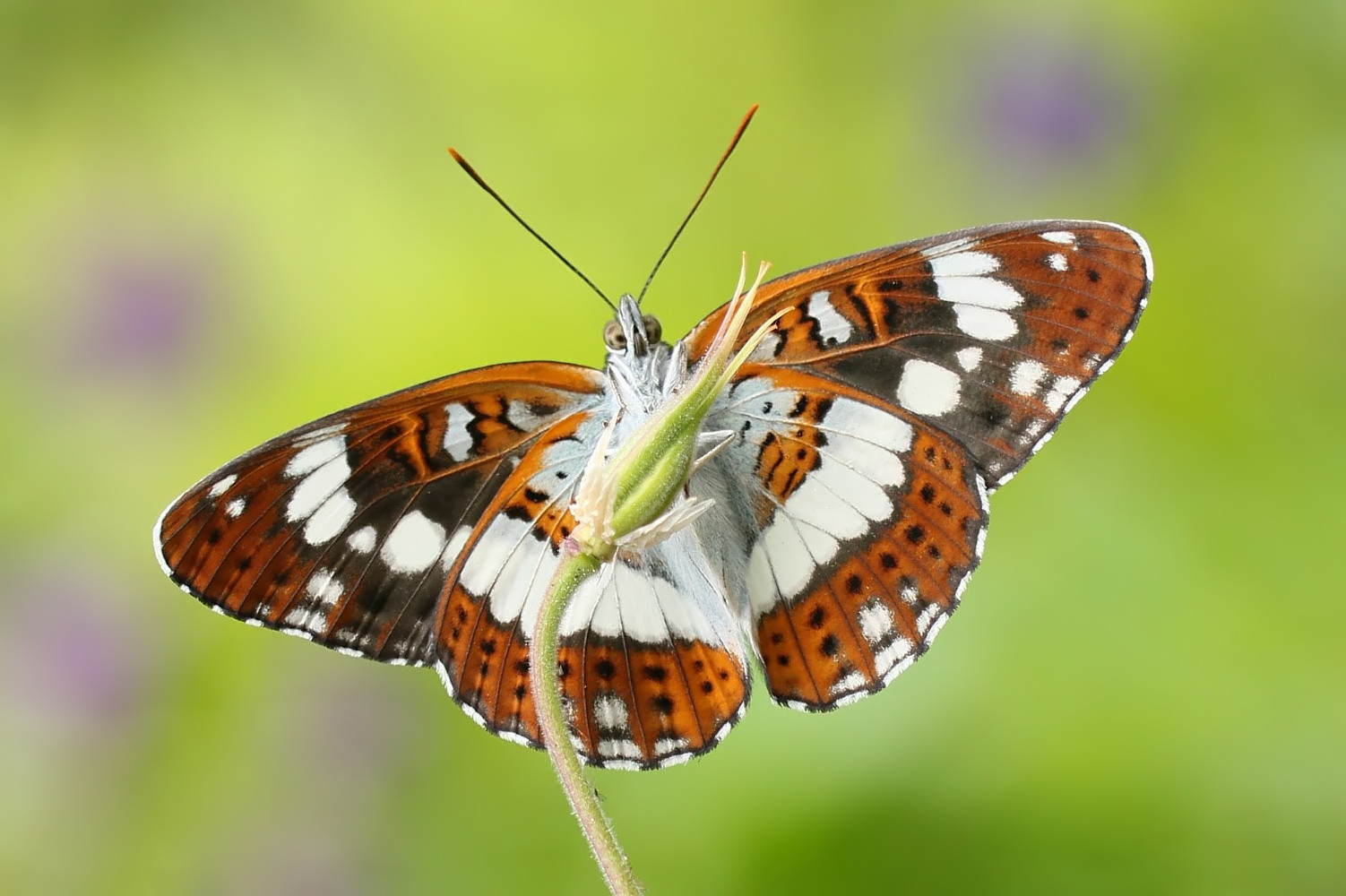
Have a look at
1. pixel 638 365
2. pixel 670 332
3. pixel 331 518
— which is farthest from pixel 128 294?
pixel 638 365

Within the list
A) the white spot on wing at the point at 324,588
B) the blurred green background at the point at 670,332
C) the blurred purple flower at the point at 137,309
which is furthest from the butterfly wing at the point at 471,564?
the blurred purple flower at the point at 137,309

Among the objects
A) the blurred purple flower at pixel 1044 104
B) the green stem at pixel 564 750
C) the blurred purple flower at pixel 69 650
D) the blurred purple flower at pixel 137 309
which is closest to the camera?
the green stem at pixel 564 750

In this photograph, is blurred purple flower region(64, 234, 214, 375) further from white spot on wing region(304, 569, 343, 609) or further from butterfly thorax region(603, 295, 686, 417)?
butterfly thorax region(603, 295, 686, 417)

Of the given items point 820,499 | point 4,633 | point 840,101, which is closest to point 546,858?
point 820,499

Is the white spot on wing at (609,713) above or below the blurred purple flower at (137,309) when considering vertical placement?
above

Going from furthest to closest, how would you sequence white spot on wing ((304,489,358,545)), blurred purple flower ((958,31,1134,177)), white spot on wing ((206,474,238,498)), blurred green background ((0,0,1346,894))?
blurred purple flower ((958,31,1134,177)) < blurred green background ((0,0,1346,894)) < white spot on wing ((304,489,358,545)) < white spot on wing ((206,474,238,498))

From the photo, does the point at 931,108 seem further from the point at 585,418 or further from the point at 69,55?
the point at 69,55

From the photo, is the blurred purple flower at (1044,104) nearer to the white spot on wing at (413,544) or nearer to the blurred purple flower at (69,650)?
the white spot on wing at (413,544)

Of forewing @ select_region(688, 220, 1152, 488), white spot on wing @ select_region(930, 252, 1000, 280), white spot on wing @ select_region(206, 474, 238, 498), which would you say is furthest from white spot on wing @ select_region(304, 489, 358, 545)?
white spot on wing @ select_region(930, 252, 1000, 280)
